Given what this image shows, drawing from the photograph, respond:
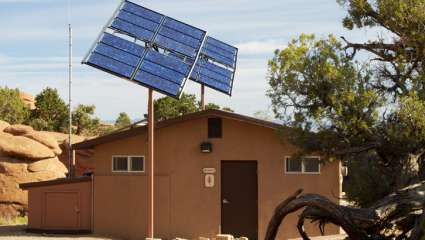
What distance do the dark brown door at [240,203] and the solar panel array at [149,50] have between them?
10.8 ft

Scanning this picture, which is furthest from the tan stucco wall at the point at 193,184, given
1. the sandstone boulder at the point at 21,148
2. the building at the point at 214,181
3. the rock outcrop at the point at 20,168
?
the sandstone boulder at the point at 21,148

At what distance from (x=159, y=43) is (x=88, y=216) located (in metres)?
5.52

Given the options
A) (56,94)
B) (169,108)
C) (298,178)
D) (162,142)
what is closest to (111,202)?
(162,142)

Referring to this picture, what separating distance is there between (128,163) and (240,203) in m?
3.55

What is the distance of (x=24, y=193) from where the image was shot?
2783 centimetres

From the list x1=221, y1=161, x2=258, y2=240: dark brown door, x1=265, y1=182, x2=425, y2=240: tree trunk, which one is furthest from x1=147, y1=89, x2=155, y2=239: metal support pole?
x1=265, y1=182, x2=425, y2=240: tree trunk

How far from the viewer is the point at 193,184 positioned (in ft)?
67.7

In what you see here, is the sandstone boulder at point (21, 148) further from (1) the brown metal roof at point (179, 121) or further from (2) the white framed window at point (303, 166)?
(2) the white framed window at point (303, 166)

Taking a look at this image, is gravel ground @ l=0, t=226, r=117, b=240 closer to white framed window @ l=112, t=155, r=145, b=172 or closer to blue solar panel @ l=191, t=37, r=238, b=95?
white framed window @ l=112, t=155, r=145, b=172

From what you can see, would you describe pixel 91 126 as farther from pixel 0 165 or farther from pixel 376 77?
pixel 376 77

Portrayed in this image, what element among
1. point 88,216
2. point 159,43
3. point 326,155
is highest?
point 159,43

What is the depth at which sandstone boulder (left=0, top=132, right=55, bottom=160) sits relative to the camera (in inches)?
1103

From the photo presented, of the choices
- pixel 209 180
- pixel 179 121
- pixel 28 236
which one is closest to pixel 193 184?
pixel 209 180

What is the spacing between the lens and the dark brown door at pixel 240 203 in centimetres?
2038
